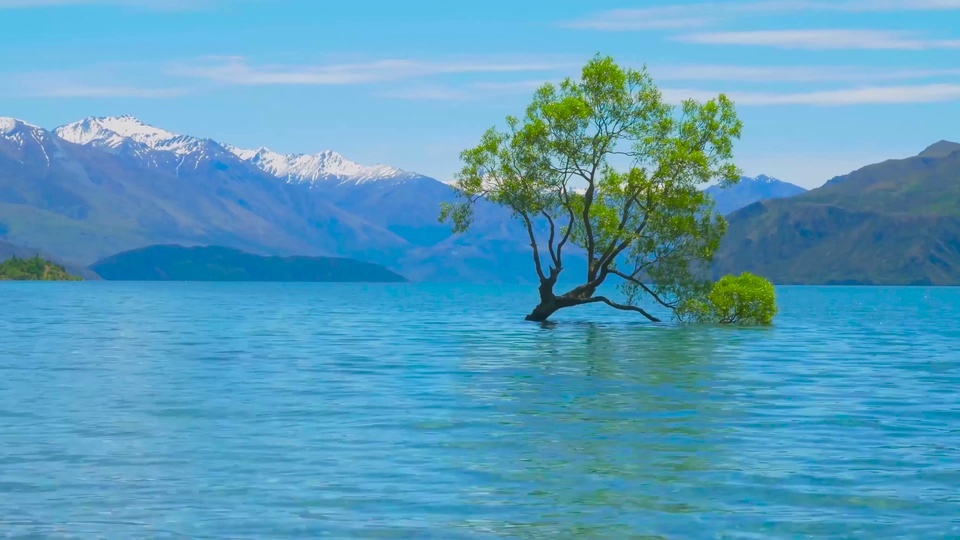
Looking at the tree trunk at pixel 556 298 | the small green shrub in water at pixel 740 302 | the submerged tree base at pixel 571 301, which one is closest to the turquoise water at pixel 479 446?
the submerged tree base at pixel 571 301

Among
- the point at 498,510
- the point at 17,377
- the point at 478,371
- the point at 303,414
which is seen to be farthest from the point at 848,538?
the point at 17,377

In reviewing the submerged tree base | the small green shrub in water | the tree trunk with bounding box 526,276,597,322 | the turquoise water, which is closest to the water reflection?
the turquoise water

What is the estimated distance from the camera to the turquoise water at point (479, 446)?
20844 millimetres

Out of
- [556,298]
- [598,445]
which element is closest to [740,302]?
[556,298]

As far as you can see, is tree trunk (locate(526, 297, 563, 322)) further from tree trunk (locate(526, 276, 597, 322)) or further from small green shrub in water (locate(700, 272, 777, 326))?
small green shrub in water (locate(700, 272, 777, 326))

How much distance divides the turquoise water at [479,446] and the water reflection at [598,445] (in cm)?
10

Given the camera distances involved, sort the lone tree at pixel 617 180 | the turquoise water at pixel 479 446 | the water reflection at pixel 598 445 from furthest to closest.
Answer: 1. the lone tree at pixel 617 180
2. the water reflection at pixel 598 445
3. the turquoise water at pixel 479 446

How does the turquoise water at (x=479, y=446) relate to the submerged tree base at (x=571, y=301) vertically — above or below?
below

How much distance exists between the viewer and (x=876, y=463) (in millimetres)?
26875

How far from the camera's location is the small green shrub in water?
87.6 meters

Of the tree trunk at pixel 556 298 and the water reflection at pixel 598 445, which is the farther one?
the tree trunk at pixel 556 298

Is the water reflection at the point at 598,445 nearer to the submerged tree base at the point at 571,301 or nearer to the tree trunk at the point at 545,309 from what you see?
the submerged tree base at the point at 571,301

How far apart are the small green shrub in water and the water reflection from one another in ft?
105

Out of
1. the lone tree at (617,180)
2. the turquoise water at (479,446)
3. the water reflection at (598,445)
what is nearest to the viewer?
the turquoise water at (479,446)
